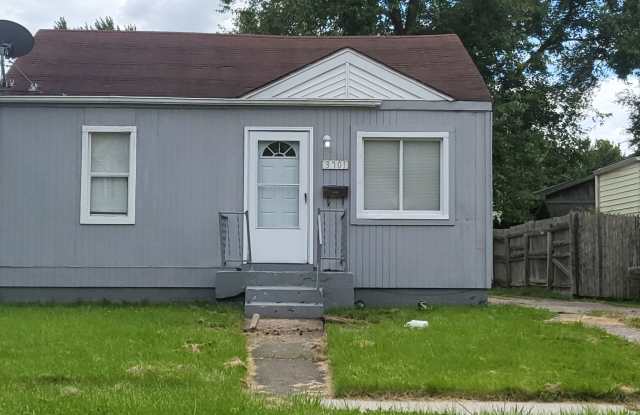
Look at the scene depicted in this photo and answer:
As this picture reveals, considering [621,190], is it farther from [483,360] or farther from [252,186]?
[483,360]

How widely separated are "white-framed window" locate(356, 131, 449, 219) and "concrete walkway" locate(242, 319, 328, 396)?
2567mm

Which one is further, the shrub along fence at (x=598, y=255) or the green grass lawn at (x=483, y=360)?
the shrub along fence at (x=598, y=255)

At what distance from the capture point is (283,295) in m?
9.82

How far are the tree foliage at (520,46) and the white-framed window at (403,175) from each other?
10.2 metres

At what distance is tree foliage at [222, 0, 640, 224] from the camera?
21859mm

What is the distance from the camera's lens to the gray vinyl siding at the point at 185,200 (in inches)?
436

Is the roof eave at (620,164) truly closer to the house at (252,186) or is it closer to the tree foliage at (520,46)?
the tree foliage at (520,46)

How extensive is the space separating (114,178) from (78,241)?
3.42 ft

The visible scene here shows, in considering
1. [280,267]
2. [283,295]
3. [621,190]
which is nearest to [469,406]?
[283,295]

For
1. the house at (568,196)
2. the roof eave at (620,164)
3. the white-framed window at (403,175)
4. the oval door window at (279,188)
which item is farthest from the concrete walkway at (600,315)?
the house at (568,196)

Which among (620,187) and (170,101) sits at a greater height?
(170,101)

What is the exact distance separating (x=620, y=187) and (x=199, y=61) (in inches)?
425

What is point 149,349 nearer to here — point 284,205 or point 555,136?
point 284,205

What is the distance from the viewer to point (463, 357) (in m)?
6.81
